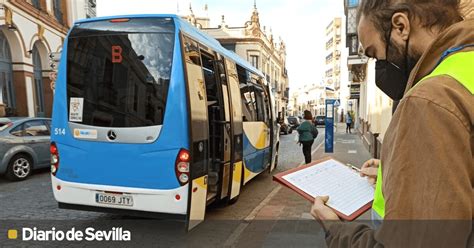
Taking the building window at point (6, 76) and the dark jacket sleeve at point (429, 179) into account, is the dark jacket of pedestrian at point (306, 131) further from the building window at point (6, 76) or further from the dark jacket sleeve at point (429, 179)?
the building window at point (6, 76)

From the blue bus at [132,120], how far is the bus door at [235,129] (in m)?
1.08

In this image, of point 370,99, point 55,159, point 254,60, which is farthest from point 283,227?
point 254,60

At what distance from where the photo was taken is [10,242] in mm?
4176

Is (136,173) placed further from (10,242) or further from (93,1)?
(93,1)

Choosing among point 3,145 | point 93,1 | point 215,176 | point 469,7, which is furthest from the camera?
point 93,1

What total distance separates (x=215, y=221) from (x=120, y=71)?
2.78 m

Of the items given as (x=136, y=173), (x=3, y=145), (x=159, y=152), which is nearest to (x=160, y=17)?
(x=159, y=152)

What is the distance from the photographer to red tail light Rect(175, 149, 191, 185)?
3783mm

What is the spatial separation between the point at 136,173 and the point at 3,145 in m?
5.52

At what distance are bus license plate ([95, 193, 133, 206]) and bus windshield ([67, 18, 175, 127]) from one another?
0.91 metres

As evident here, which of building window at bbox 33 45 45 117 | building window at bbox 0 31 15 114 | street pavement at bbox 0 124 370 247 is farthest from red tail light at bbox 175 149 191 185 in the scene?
building window at bbox 33 45 45 117

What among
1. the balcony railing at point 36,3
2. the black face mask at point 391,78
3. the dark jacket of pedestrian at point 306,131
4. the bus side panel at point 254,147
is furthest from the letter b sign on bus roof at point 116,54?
the balcony railing at point 36,3

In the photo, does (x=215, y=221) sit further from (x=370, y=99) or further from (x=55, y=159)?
(x=370, y=99)

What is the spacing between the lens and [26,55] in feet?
51.3
